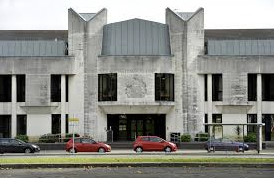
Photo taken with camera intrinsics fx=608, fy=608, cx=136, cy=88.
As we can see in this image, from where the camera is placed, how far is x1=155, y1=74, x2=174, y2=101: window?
5497 centimetres

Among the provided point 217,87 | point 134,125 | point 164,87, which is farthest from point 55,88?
point 217,87

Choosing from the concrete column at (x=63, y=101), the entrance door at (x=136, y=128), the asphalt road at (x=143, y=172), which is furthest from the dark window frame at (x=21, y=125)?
the asphalt road at (x=143, y=172)

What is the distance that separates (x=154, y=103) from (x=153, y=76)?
2.44 meters

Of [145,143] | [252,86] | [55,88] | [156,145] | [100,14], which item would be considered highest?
[100,14]

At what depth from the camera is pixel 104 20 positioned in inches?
2240

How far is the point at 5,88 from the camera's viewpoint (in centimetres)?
5700

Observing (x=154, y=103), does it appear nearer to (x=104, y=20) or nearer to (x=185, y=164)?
(x=104, y=20)

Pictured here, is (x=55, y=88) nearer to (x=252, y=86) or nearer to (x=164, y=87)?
(x=164, y=87)

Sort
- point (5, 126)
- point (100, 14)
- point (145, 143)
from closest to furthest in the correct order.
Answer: point (145, 143), point (100, 14), point (5, 126)

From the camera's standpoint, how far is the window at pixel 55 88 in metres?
56.5

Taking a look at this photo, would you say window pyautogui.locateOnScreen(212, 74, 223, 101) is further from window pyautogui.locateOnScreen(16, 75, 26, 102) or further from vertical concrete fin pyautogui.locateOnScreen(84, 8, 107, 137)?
window pyautogui.locateOnScreen(16, 75, 26, 102)

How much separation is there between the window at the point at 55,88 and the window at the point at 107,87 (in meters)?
3.97

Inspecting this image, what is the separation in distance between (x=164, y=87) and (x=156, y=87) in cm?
79

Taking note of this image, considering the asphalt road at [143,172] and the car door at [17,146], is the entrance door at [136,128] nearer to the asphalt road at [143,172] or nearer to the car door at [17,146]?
the car door at [17,146]
